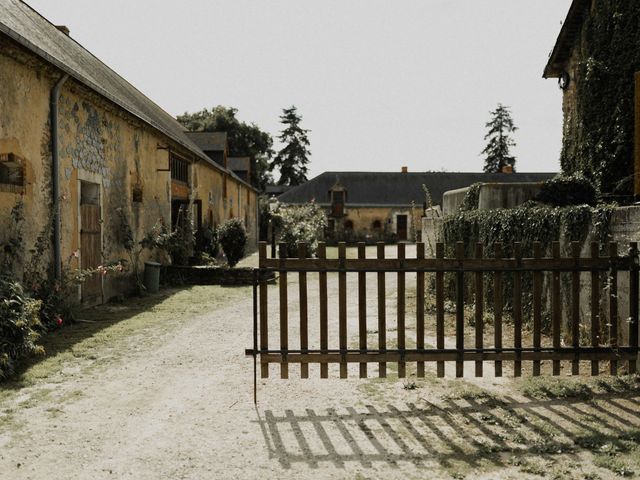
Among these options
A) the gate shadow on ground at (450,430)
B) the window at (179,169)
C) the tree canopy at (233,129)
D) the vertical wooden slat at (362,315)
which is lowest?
the gate shadow on ground at (450,430)

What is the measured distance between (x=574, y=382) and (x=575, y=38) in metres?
8.92

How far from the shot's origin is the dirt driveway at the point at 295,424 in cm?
337

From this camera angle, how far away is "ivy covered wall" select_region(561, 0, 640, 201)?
9422 mm

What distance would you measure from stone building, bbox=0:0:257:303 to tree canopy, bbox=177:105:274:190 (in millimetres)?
34043

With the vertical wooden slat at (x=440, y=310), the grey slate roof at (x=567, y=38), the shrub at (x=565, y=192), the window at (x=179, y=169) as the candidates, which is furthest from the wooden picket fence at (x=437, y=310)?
the window at (x=179, y=169)

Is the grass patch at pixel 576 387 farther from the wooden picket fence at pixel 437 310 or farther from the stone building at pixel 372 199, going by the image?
the stone building at pixel 372 199

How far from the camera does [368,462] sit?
344cm

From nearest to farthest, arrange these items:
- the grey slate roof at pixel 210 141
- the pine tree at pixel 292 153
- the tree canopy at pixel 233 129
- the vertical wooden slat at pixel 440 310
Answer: the vertical wooden slat at pixel 440 310 < the grey slate roof at pixel 210 141 < the tree canopy at pixel 233 129 < the pine tree at pixel 292 153

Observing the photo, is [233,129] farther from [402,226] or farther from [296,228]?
[296,228]

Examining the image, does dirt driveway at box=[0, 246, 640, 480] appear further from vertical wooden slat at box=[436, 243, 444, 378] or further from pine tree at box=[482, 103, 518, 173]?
pine tree at box=[482, 103, 518, 173]

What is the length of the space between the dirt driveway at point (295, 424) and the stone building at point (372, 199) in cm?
3594

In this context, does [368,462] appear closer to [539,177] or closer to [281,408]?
[281,408]

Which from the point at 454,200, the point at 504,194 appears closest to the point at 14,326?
the point at 504,194

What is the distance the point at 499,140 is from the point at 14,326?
195ft
